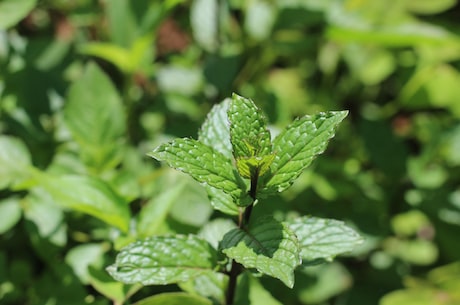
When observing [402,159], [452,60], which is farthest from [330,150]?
[452,60]

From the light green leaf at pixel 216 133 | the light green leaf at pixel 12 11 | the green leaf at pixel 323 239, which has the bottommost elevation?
the green leaf at pixel 323 239

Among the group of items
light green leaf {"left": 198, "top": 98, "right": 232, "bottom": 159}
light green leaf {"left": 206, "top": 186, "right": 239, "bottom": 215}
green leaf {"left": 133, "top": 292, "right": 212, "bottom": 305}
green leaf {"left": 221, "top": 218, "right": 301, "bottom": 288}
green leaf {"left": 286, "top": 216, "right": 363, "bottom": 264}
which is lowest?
green leaf {"left": 133, "top": 292, "right": 212, "bottom": 305}

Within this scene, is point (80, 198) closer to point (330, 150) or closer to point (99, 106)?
point (99, 106)

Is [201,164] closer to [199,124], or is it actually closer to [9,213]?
[9,213]

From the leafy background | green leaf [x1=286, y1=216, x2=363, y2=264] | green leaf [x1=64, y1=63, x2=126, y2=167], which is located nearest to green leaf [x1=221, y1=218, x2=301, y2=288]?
green leaf [x1=286, y1=216, x2=363, y2=264]

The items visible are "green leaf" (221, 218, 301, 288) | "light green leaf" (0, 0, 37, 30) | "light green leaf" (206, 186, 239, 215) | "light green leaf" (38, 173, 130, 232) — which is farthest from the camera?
"light green leaf" (0, 0, 37, 30)

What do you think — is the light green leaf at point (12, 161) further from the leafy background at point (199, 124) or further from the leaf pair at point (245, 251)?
the leaf pair at point (245, 251)

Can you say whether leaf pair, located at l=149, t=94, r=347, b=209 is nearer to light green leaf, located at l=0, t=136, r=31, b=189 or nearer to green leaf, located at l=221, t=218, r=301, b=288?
green leaf, located at l=221, t=218, r=301, b=288

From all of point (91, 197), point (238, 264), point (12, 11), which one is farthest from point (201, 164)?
point (12, 11)

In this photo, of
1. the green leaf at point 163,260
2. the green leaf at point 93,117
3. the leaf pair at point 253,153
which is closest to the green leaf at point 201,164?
the leaf pair at point 253,153
